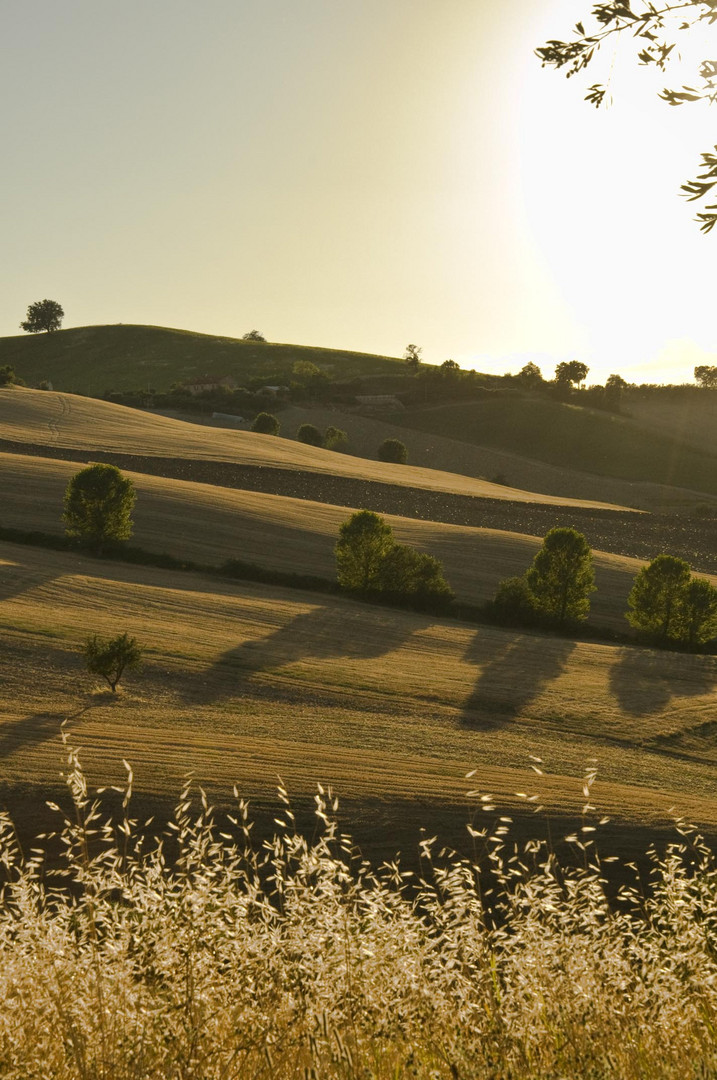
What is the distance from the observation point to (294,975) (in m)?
6.13

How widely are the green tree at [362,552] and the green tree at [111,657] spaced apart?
2249 cm

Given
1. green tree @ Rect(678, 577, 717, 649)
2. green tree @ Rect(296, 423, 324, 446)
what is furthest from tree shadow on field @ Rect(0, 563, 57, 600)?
green tree @ Rect(296, 423, 324, 446)

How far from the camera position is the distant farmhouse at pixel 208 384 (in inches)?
6235

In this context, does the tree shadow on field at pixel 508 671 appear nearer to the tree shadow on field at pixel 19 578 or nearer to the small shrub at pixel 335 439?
the tree shadow on field at pixel 19 578

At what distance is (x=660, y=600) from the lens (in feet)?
168

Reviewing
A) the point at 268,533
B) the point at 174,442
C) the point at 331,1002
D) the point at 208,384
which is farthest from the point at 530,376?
the point at 331,1002

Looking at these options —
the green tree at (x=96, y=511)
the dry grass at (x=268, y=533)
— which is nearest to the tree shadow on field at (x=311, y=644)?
the dry grass at (x=268, y=533)

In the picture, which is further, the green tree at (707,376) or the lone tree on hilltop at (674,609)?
the green tree at (707,376)

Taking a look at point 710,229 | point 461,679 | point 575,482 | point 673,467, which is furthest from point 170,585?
point 673,467

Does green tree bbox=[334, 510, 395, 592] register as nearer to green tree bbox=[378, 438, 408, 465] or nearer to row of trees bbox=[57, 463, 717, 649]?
row of trees bbox=[57, 463, 717, 649]

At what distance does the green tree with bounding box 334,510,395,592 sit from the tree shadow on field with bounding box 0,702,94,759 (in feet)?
88.3

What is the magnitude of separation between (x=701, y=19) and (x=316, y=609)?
41053 millimetres

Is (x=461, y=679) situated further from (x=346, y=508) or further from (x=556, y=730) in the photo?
(x=346, y=508)

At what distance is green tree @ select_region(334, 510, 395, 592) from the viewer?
176 ft
